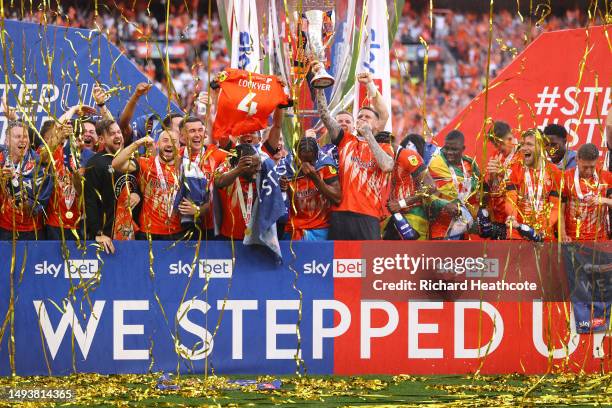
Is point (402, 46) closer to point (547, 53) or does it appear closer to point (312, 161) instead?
point (547, 53)

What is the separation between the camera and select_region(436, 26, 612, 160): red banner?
1185cm

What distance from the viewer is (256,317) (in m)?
7.58

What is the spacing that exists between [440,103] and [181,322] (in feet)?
34.8

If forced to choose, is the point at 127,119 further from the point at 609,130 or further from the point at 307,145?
the point at 609,130

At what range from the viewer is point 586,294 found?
7.66 m

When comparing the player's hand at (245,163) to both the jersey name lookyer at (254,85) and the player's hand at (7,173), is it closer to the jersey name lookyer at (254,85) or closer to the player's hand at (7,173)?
the jersey name lookyer at (254,85)

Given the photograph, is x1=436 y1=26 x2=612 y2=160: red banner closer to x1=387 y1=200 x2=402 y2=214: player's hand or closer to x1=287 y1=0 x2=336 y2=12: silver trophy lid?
x1=287 y1=0 x2=336 y2=12: silver trophy lid

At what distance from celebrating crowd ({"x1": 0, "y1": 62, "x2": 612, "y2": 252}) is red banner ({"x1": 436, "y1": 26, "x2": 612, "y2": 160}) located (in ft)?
10.3

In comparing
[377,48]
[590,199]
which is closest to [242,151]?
[590,199]

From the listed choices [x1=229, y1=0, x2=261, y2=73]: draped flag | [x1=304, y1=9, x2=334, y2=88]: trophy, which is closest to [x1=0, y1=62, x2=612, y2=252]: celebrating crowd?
[x1=304, y1=9, x2=334, y2=88]: trophy

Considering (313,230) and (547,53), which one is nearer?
(313,230)

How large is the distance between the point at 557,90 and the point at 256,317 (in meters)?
6.07

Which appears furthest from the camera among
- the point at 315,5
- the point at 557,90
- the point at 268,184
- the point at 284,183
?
the point at 557,90

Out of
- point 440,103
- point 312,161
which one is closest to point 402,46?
point 440,103
